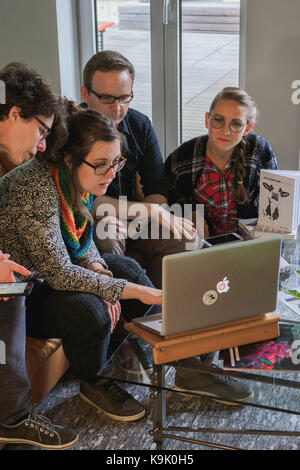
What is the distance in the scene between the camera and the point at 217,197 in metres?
2.71

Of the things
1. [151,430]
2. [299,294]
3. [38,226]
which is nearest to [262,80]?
[299,294]

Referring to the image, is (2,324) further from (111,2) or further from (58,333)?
(111,2)

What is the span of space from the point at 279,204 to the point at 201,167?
18.9 inches

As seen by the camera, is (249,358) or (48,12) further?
(48,12)

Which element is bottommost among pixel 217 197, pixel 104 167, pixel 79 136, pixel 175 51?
pixel 217 197

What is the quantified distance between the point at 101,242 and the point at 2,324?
0.76 meters

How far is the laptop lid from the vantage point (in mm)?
1644

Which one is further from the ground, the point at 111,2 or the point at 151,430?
the point at 111,2

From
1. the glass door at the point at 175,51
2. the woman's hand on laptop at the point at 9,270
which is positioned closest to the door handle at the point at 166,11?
the glass door at the point at 175,51

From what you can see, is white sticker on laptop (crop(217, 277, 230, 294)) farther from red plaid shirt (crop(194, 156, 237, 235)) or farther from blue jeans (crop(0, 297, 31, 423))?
red plaid shirt (crop(194, 156, 237, 235))

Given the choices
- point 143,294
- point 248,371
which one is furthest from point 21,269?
point 248,371

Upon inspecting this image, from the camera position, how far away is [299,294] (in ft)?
6.68

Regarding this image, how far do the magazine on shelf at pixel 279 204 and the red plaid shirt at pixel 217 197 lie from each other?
0.91 feet

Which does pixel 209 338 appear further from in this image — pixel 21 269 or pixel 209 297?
pixel 21 269
